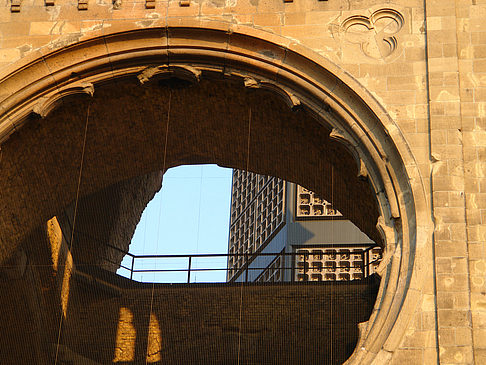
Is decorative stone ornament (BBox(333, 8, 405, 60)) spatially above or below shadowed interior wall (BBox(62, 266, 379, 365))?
above

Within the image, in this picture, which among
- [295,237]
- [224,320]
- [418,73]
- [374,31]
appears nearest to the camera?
[418,73]

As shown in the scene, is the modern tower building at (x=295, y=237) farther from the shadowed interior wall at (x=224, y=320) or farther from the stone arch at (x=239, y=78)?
the stone arch at (x=239, y=78)

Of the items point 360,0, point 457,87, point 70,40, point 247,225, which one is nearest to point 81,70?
point 70,40

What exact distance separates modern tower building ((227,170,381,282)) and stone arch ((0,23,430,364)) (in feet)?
22.7

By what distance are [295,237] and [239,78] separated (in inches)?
378

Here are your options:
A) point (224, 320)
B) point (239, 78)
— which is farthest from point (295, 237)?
point (239, 78)

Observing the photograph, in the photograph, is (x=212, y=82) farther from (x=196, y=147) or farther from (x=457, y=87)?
(x=457, y=87)

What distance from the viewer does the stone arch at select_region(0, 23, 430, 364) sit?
49.7 feet

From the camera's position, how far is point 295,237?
25.5m

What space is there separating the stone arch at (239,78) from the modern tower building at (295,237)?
691 cm

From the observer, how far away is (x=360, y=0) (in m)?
16.6

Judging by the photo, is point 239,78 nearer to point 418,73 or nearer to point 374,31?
point 374,31

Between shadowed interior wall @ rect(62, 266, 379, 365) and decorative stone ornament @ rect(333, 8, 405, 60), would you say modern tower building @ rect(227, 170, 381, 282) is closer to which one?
shadowed interior wall @ rect(62, 266, 379, 365)

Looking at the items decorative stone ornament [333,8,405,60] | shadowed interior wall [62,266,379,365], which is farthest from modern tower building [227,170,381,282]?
decorative stone ornament [333,8,405,60]
